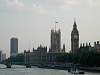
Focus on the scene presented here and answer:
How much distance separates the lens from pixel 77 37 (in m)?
182

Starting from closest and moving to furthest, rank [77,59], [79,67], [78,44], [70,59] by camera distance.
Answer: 1. [79,67]
2. [77,59]
3. [70,59]
4. [78,44]

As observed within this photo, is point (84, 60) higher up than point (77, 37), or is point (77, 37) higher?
point (77, 37)

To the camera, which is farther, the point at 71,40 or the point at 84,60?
the point at 71,40

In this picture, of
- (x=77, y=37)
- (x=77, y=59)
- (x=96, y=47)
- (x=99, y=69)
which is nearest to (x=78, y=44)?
(x=77, y=37)

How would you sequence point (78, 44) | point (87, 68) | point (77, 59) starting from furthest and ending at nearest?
point (78, 44), point (77, 59), point (87, 68)

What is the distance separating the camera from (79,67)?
5049 inches

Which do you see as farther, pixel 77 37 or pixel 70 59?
pixel 77 37

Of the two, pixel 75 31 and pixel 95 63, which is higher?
pixel 75 31

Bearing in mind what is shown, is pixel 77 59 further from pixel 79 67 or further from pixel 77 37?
pixel 77 37

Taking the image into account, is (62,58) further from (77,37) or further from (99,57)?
(99,57)

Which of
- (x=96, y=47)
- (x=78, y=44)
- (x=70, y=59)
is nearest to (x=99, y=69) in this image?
(x=70, y=59)

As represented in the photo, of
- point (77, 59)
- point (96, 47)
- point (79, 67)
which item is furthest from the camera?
point (96, 47)

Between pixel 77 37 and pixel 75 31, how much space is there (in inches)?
250

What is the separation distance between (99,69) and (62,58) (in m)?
56.6
